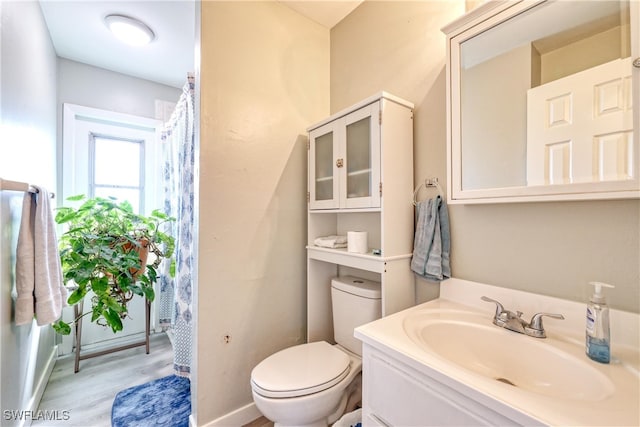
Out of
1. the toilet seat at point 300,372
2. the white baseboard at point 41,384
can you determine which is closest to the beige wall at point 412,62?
the toilet seat at point 300,372

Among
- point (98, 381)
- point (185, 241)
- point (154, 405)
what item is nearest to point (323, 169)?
point (185, 241)

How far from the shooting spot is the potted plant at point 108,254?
168 cm

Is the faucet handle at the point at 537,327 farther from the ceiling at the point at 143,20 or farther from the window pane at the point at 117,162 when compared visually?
the window pane at the point at 117,162

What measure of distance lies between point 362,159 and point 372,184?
163 mm

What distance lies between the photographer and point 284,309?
167cm

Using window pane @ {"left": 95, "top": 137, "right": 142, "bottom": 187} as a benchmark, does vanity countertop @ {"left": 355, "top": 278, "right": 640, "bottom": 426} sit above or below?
below

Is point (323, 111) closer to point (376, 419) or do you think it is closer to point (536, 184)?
point (536, 184)

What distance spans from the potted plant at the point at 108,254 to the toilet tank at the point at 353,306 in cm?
141

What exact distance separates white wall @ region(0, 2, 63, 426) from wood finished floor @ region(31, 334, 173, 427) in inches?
4.4

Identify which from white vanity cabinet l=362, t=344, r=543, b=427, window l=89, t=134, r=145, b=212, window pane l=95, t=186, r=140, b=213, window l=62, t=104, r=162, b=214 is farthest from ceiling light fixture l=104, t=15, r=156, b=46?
white vanity cabinet l=362, t=344, r=543, b=427

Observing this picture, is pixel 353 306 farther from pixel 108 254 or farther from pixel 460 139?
pixel 108 254

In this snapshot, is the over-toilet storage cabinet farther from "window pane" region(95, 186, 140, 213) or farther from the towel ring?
"window pane" region(95, 186, 140, 213)

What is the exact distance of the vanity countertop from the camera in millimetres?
526

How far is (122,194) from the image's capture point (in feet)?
8.52
